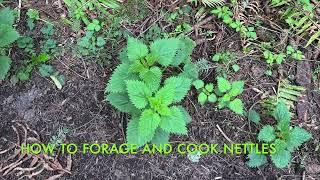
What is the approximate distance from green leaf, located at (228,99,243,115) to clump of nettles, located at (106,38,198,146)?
1.08ft

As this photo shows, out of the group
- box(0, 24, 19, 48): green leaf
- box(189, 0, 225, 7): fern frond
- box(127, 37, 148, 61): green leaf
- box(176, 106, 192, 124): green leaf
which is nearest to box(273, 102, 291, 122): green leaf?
box(176, 106, 192, 124): green leaf

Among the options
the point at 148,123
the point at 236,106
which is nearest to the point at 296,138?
the point at 236,106

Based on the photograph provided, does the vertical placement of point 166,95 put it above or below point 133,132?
above

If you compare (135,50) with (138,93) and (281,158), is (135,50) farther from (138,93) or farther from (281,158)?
(281,158)

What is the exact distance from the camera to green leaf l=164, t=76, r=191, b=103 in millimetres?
2584

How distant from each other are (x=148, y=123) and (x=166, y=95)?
0.22 metres

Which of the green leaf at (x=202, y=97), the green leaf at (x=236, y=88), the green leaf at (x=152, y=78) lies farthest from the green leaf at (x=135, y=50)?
the green leaf at (x=236, y=88)

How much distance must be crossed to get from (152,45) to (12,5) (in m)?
1.27

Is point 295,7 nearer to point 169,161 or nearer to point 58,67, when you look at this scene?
point 169,161

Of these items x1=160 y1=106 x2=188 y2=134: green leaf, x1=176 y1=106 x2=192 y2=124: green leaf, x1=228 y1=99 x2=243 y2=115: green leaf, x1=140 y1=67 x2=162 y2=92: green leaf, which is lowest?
x1=176 y1=106 x2=192 y2=124: green leaf

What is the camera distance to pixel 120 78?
2652 mm

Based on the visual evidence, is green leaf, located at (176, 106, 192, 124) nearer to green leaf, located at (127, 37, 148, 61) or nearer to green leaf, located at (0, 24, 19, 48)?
green leaf, located at (127, 37, 148, 61)

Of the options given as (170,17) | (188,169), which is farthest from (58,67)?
(188,169)

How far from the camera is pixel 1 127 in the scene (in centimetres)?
281
